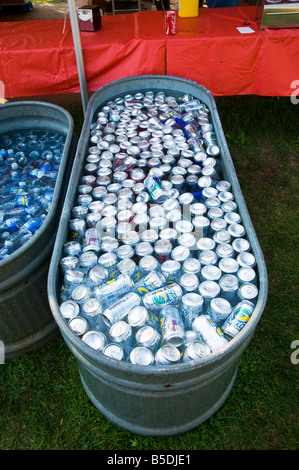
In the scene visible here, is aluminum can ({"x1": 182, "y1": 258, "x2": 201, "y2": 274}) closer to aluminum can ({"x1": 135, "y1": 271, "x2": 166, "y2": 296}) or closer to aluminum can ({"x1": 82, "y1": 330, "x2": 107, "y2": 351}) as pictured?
aluminum can ({"x1": 135, "y1": 271, "x2": 166, "y2": 296})

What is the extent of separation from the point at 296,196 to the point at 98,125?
6.82 ft

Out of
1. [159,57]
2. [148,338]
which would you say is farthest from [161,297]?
[159,57]

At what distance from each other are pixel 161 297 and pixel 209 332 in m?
0.28

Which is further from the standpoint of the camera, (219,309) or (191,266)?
(191,266)

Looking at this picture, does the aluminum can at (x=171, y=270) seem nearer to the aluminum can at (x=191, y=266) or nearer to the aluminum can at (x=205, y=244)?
the aluminum can at (x=191, y=266)

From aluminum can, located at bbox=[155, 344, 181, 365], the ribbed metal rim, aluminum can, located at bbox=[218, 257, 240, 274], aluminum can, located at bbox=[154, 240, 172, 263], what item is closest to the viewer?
the ribbed metal rim

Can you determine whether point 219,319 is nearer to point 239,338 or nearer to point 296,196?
point 239,338

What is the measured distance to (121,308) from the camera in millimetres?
1576

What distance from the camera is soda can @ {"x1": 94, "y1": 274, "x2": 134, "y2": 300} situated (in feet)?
5.44

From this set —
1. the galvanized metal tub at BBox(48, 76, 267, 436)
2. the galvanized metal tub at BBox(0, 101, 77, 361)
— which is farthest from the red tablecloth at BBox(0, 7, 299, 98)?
the galvanized metal tub at BBox(48, 76, 267, 436)

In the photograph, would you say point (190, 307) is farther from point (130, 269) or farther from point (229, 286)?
point (130, 269)

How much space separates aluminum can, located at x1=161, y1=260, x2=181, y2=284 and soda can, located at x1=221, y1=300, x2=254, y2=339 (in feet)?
1.14

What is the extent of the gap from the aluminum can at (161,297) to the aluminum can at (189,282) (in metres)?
0.04
